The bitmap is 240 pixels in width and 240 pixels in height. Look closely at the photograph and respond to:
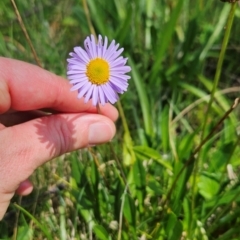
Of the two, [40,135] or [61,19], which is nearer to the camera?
[40,135]

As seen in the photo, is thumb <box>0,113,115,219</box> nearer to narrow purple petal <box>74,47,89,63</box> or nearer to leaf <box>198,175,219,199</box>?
narrow purple petal <box>74,47,89,63</box>

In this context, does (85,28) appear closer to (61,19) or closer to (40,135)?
(61,19)

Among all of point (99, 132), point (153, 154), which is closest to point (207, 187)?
point (153, 154)

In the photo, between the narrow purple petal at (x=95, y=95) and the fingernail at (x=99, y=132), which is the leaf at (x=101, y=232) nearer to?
the fingernail at (x=99, y=132)

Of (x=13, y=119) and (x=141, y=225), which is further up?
(x=13, y=119)

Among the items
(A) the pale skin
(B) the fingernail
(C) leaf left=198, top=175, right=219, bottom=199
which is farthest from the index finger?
(C) leaf left=198, top=175, right=219, bottom=199

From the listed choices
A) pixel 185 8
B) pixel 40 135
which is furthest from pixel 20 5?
pixel 40 135
